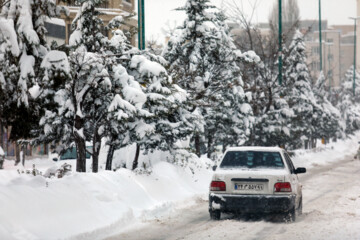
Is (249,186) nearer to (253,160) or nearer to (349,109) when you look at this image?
(253,160)

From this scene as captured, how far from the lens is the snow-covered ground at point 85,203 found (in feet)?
30.5

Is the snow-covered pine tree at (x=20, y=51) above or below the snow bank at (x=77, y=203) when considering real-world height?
above

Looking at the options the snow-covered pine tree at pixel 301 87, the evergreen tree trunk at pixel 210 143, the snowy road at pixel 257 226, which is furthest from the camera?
the snow-covered pine tree at pixel 301 87

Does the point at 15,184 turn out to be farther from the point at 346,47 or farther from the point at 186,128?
the point at 346,47

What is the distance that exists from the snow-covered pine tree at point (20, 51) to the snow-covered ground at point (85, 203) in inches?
50.3

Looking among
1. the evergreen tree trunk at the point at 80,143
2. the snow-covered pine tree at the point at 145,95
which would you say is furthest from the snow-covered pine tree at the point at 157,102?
the evergreen tree trunk at the point at 80,143

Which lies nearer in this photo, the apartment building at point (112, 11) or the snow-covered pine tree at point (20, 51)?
the snow-covered pine tree at point (20, 51)

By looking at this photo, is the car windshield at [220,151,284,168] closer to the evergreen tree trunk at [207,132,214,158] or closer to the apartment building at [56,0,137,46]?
the evergreen tree trunk at [207,132,214,158]

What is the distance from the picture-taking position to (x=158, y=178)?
16391 mm

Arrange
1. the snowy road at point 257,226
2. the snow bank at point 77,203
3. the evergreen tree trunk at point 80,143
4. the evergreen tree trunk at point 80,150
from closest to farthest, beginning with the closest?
the snow bank at point 77,203, the snowy road at point 257,226, the evergreen tree trunk at point 80,143, the evergreen tree trunk at point 80,150

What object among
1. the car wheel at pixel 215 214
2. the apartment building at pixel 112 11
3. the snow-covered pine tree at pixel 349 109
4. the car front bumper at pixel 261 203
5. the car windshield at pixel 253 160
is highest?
the apartment building at pixel 112 11

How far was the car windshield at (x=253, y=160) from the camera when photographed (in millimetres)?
12422

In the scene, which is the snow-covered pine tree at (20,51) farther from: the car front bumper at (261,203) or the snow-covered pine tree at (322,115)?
the snow-covered pine tree at (322,115)

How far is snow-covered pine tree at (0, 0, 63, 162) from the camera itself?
9.98 metres
